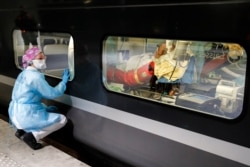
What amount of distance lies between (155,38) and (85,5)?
80 cm

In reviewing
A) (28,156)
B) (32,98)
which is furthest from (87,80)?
(28,156)

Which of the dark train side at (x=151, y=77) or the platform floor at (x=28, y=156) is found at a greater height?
the dark train side at (x=151, y=77)

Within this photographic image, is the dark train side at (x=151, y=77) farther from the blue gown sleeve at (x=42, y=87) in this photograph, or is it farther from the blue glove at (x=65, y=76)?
the blue gown sleeve at (x=42, y=87)

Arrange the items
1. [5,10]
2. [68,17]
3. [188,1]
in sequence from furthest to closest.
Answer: [5,10], [68,17], [188,1]

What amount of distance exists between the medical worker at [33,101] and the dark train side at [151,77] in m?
0.21

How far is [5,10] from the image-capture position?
3865 mm

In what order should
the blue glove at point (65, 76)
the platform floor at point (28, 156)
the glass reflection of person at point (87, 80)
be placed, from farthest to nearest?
the blue glove at point (65, 76), the glass reflection of person at point (87, 80), the platform floor at point (28, 156)

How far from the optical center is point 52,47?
3.38 metres

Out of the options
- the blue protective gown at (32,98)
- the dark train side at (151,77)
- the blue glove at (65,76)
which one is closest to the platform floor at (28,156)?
the blue protective gown at (32,98)

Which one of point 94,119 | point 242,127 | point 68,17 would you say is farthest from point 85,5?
point 242,127

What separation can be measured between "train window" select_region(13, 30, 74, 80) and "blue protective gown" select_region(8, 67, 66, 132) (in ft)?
0.98

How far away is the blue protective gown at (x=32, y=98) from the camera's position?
9.52ft

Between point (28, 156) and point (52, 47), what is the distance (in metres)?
1.16

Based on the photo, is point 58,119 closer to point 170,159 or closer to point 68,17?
point 68,17
